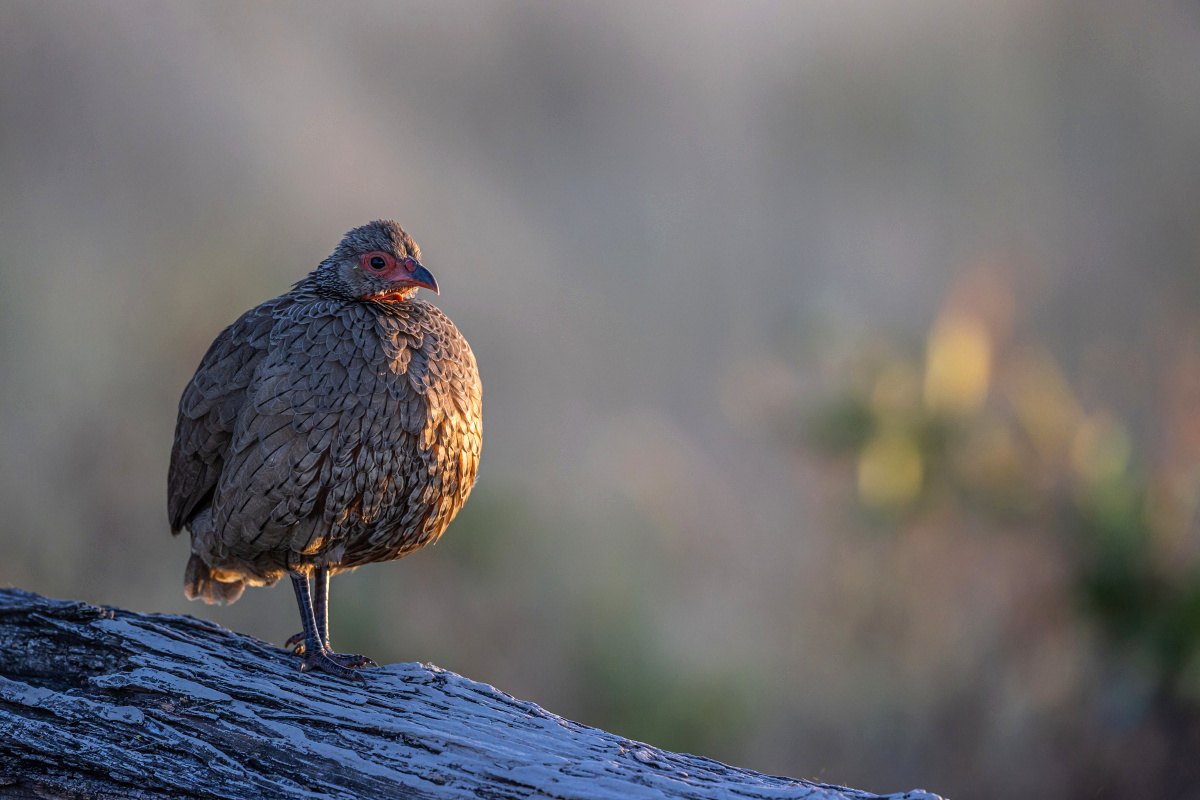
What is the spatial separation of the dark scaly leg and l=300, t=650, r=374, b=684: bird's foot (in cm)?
4

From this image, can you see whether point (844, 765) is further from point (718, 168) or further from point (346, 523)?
point (718, 168)

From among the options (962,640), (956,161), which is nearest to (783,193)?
(956,161)

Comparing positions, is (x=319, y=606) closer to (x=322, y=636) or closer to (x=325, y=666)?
(x=322, y=636)

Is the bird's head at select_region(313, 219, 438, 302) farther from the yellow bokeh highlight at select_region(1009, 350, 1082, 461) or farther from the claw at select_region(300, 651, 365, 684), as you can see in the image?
the yellow bokeh highlight at select_region(1009, 350, 1082, 461)

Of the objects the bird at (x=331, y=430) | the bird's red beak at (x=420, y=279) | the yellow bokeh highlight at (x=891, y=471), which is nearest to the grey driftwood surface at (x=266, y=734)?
the bird at (x=331, y=430)

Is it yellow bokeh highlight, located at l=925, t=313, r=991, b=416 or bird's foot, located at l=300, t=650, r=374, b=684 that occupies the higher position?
yellow bokeh highlight, located at l=925, t=313, r=991, b=416

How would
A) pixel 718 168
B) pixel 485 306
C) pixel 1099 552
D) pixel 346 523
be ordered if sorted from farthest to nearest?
1. pixel 718 168
2. pixel 485 306
3. pixel 1099 552
4. pixel 346 523

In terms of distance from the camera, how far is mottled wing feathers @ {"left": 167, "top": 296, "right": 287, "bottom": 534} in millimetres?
3199

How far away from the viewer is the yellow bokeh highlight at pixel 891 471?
746 cm

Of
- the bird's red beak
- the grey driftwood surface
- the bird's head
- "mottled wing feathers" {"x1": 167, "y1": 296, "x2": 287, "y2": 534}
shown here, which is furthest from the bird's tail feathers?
the bird's red beak

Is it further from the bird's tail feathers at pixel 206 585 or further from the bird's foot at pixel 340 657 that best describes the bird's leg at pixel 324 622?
the bird's tail feathers at pixel 206 585

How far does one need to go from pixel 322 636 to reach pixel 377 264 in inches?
56.2

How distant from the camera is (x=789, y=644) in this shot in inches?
322

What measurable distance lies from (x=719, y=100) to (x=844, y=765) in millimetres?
9039
